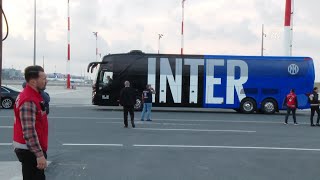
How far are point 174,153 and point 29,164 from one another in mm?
6097

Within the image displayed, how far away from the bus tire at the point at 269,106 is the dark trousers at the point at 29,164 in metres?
21.4

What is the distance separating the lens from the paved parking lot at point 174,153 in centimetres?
823

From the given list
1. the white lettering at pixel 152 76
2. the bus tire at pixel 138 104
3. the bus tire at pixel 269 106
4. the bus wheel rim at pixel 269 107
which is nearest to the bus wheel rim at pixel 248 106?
the bus tire at pixel 269 106

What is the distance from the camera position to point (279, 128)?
17109 mm

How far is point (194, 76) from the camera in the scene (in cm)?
2550

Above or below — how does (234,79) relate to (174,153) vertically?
above

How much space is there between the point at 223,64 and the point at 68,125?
1138cm

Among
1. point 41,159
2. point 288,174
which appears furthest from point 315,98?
point 41,159

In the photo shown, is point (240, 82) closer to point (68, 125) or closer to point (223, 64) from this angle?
point (223, 64)

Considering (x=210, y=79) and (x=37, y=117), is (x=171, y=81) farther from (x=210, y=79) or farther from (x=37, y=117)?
(x=37, y=117)

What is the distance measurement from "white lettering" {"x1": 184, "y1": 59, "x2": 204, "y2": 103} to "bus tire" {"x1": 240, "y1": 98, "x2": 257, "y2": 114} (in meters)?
2.53

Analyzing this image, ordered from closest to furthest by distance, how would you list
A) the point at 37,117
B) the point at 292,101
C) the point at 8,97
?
the point at 37,117, the point at 292,101, the point at 8,97

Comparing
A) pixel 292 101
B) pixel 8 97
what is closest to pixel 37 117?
pixel 292 101

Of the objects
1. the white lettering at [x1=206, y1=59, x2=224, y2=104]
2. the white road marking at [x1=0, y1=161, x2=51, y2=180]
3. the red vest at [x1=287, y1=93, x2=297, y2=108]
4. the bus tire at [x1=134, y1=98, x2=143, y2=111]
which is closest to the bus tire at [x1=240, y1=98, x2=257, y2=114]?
the white lettering at [x1=206, y1=59, x2=224, y2=104]
